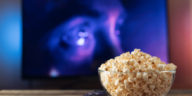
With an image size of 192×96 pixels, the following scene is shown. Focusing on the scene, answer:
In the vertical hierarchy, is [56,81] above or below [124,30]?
below

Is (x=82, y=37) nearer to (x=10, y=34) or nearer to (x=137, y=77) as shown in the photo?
(x=10, y=34)

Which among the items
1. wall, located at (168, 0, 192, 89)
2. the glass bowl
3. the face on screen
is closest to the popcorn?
the glass bowl

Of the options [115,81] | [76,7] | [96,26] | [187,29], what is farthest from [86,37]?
[115,81]

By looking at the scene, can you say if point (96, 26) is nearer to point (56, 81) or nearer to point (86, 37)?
point (86, 37)

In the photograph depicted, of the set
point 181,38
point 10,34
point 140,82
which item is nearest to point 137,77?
point 140,82

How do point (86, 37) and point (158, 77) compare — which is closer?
point (158, 77)

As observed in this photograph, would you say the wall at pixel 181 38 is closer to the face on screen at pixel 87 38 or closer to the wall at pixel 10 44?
the face on screen at pixel 87 38

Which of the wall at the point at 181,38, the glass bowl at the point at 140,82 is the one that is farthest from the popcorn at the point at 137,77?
the wall at the point at 181,38
